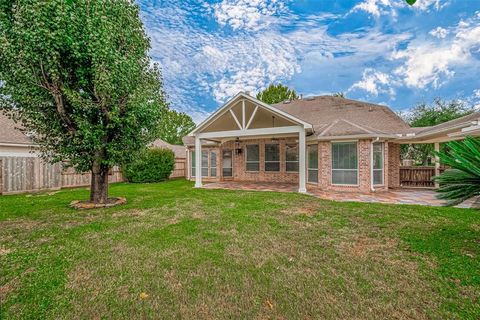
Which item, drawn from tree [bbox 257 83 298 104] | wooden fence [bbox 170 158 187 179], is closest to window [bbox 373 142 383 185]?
wooden fence [bbox 170 158 187 179]

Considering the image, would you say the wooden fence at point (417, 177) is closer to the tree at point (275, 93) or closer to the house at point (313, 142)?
the house at point (313, 142)

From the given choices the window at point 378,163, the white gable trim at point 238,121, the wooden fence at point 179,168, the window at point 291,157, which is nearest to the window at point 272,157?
the window at point 291,157

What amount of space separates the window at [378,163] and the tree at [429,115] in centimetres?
943

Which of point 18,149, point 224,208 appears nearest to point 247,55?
point 224,208

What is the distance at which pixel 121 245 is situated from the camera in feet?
14.0

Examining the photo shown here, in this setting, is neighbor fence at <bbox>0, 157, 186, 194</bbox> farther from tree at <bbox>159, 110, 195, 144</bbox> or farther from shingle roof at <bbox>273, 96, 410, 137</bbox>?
tree at <bbox>159, 110, 195, 144</bbox>

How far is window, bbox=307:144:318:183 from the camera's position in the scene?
11.9 metres

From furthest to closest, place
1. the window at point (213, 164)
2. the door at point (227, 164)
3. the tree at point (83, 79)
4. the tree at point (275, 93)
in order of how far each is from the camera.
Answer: the tree at point (275, 93)
the window at point (213, 164)
the door at point (227, 164)
the tree at point (83, 79)

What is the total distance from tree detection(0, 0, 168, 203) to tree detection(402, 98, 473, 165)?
2011cm

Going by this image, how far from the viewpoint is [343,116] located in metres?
14.1

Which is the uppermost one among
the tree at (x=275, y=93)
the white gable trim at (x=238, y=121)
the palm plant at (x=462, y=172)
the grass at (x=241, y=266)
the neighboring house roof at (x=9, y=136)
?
the tree at (x=275, y=93)

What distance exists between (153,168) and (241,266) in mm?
13627

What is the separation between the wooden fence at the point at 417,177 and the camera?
479 inches

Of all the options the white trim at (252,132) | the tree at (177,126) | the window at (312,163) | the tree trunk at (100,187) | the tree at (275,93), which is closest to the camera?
the tree trunk at (100,187)
